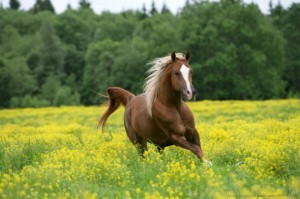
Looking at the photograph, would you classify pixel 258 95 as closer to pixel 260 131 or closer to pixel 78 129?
pixel 78 129

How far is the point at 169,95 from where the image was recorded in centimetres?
908

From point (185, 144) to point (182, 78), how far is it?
1140 mm

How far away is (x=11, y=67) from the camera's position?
73500 millimetres

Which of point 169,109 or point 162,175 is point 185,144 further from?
point 162,175

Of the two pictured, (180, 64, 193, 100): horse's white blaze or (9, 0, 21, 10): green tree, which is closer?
(180, 64, 193, 100): horse's white blaze

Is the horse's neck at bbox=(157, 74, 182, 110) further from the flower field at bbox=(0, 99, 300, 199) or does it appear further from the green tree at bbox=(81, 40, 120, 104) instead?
the green tree at bbox=(81, 40, 120, 104)

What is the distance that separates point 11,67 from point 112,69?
15.0 m

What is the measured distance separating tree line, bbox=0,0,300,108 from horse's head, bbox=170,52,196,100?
54487 millimetres

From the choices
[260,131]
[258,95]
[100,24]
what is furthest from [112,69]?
[260,131]

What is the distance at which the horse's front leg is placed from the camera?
842 cm

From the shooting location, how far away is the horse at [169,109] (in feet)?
28.2

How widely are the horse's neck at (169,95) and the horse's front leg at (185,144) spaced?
1.94ft

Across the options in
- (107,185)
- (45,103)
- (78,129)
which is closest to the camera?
(107,185)

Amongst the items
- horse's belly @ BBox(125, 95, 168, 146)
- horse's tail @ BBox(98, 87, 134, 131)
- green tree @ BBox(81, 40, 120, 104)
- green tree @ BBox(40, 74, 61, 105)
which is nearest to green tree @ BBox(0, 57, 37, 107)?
green tree @ BBox(40, 74, 61, 105)
